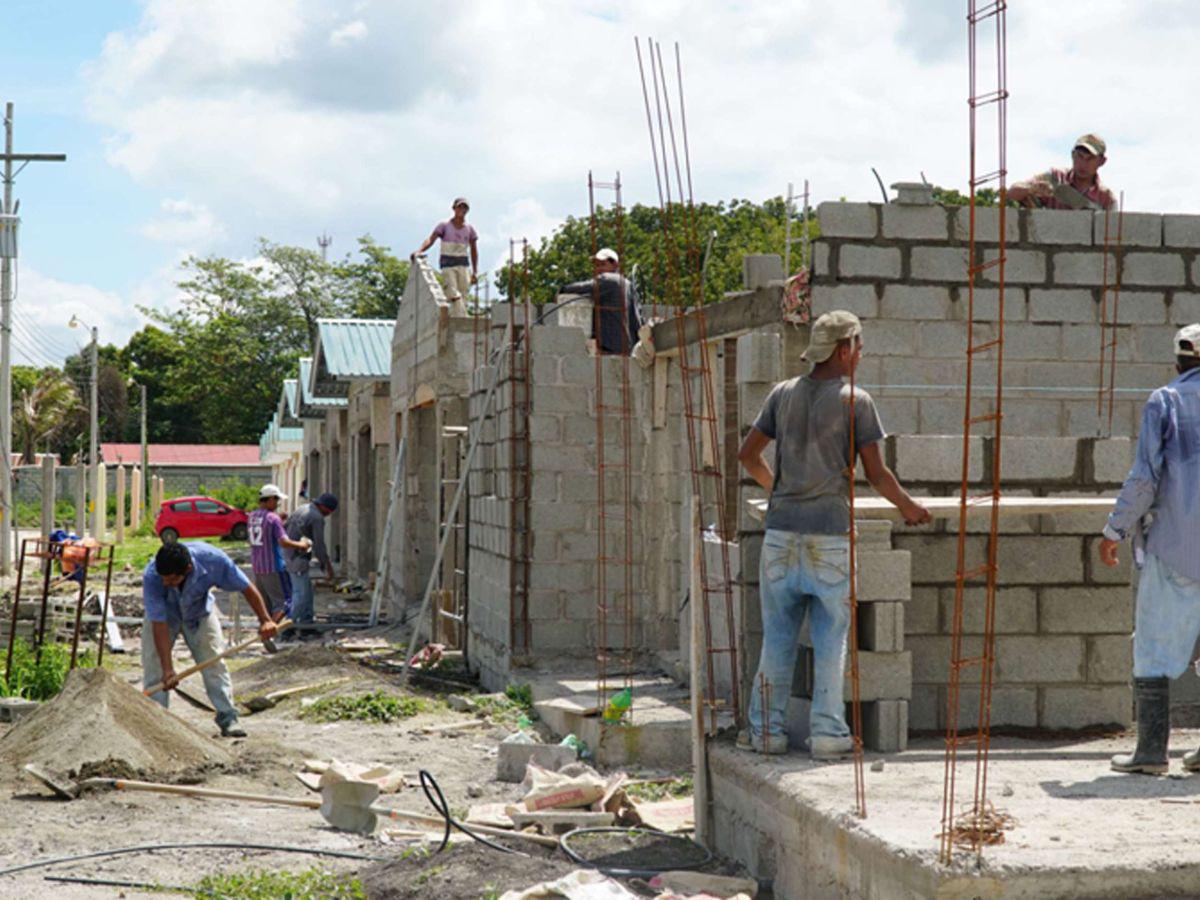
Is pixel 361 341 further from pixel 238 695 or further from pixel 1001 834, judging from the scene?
pixel 1001 834

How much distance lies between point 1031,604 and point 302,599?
1172 cm

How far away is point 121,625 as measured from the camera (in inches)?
745

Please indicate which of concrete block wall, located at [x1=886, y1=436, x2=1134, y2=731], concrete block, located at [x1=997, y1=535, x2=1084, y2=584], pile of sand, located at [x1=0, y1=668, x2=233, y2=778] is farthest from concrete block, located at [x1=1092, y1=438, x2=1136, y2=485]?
pile of sand, located at [x1=0, y1=668, x2=233, y2=778]

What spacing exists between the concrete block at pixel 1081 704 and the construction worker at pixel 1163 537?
1042 millimetres

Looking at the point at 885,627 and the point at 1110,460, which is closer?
the point at 885,627

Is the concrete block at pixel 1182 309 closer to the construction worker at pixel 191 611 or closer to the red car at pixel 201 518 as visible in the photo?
the construction worker at pixel 191 611

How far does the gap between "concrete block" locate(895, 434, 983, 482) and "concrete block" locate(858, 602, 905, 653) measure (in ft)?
2.15

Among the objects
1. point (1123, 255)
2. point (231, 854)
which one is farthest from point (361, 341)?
point (231, 854)

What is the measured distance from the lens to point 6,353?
89.5 ft

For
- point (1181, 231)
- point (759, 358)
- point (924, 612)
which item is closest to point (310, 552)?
point (759, 358)

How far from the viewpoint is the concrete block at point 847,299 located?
9234 millimetres

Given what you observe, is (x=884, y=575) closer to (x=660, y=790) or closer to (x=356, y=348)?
(x=660, y=790)

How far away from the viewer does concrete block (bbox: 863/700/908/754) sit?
6.74 meters

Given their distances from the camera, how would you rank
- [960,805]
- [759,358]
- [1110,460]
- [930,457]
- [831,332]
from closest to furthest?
[960,805] → [831,332] → [930,457] → [1110,460] → [759,358]
